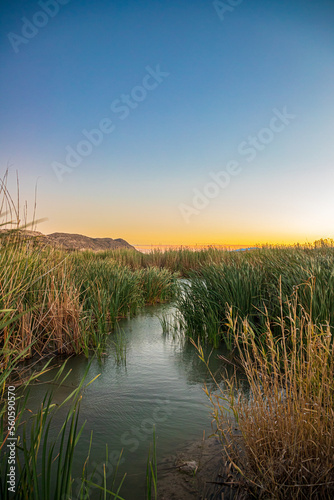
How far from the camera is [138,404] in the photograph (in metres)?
3.12

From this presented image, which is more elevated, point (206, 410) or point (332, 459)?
point (332, 459)

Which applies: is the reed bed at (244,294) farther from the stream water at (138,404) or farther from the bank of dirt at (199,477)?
the bank of dirt at (199,477)

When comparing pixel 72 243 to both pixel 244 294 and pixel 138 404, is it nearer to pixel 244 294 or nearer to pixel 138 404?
pixel 244 294

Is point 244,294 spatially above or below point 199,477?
above

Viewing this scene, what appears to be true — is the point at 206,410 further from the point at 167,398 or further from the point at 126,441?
the point at 126,441

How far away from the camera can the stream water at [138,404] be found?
233 cm

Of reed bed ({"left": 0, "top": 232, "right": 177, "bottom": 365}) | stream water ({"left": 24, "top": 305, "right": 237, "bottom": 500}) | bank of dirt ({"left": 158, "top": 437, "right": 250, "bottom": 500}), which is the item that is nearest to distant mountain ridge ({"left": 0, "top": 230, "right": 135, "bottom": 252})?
reed bed ({"left": 0, "top": 232, "right": 177, "bottom": 365})

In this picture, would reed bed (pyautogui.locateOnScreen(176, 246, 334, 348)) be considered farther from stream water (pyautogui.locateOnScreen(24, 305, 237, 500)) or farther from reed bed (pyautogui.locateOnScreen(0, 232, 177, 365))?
reed bed (pyautogui.locateOnScreen(0, 232, 177, 365))

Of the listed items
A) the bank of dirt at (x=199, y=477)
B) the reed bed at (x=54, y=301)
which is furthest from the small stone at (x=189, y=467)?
the reed bed at (x=54, y=301)

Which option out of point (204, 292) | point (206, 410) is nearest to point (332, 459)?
point (206, 410)

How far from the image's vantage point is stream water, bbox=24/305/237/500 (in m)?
2.33

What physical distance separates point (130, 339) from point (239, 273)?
2.18m

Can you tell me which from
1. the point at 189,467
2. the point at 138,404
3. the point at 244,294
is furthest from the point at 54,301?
the point at 189,467

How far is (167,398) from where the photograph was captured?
3.26 m
